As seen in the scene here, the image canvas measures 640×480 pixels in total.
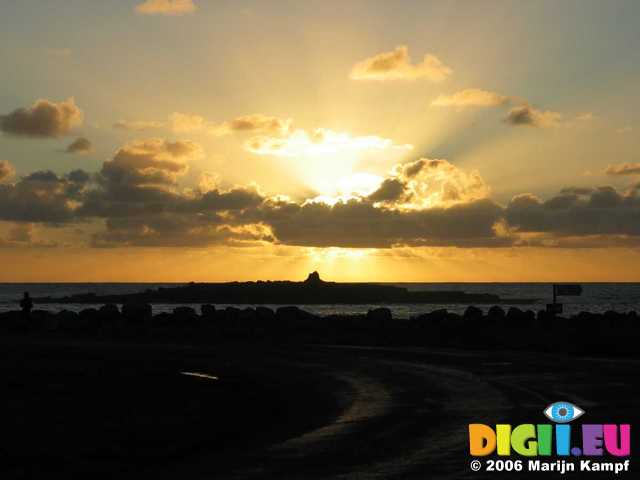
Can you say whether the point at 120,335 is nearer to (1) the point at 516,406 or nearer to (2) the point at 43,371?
(2) the point at 43,371

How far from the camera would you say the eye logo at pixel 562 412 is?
685 inches

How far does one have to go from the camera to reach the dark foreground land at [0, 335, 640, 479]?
13406 mm

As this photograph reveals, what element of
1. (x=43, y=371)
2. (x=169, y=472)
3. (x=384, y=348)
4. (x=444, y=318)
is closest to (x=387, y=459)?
(x=169, y=472)

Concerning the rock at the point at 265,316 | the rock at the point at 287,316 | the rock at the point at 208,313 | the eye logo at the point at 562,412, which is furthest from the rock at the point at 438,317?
the eye logo at the point at 562,412

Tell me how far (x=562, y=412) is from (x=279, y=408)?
6.11m

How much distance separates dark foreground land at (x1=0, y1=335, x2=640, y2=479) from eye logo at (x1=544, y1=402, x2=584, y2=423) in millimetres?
275

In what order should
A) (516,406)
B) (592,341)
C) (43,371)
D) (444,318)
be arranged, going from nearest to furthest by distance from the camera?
(516,406), (43,371), (592,341), (444,318)

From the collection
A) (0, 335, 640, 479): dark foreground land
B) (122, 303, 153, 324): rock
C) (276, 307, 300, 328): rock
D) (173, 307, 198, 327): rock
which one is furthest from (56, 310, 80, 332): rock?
(0, 335, 640, 479): dark foreground land

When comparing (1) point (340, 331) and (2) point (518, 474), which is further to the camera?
(1) point (340, 331)

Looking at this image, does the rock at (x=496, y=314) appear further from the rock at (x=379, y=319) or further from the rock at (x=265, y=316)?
the rock at (x=265, y=316)

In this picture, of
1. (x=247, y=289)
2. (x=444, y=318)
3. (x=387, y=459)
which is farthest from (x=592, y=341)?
(x=247, y=289)

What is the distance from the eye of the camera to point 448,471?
490 inches

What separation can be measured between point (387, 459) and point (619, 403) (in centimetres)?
830

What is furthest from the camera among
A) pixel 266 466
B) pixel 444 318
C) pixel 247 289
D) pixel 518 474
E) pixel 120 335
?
pixel 247 289
